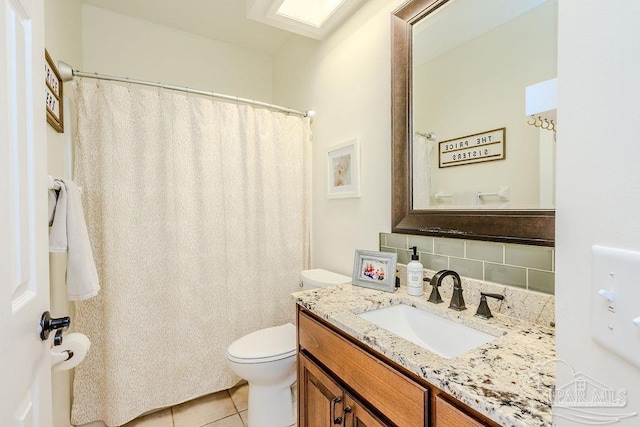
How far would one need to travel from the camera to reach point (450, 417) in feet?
2.07

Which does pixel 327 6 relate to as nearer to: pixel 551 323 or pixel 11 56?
pixel 11 56

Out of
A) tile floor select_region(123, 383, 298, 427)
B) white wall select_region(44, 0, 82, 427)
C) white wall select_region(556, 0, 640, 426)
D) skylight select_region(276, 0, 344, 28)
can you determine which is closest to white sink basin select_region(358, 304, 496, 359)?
white wall select_region(556, 0, 640, 426)

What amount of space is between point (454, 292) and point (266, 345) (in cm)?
103

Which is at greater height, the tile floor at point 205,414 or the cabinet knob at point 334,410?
the cabinet knob at point 334,410

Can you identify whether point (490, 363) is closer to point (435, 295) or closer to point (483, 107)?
point (435, 295)

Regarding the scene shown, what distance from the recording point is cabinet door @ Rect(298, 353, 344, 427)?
0.99 m

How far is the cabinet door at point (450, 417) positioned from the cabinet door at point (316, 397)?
40 cm

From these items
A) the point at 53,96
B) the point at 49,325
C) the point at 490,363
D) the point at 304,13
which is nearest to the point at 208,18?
the point at 304,13

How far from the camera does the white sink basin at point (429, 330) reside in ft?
3.17

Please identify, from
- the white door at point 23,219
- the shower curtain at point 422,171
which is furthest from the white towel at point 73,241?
the shower curtain at point 422,171

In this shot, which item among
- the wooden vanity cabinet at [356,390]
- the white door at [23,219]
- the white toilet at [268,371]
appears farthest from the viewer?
the white toilet at [268,371]

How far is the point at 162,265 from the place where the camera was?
5.54 ft

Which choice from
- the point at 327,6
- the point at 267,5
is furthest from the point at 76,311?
the point at 327,6

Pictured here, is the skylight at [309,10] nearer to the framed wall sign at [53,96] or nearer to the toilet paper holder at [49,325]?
the framed wall sign at [53,96]
